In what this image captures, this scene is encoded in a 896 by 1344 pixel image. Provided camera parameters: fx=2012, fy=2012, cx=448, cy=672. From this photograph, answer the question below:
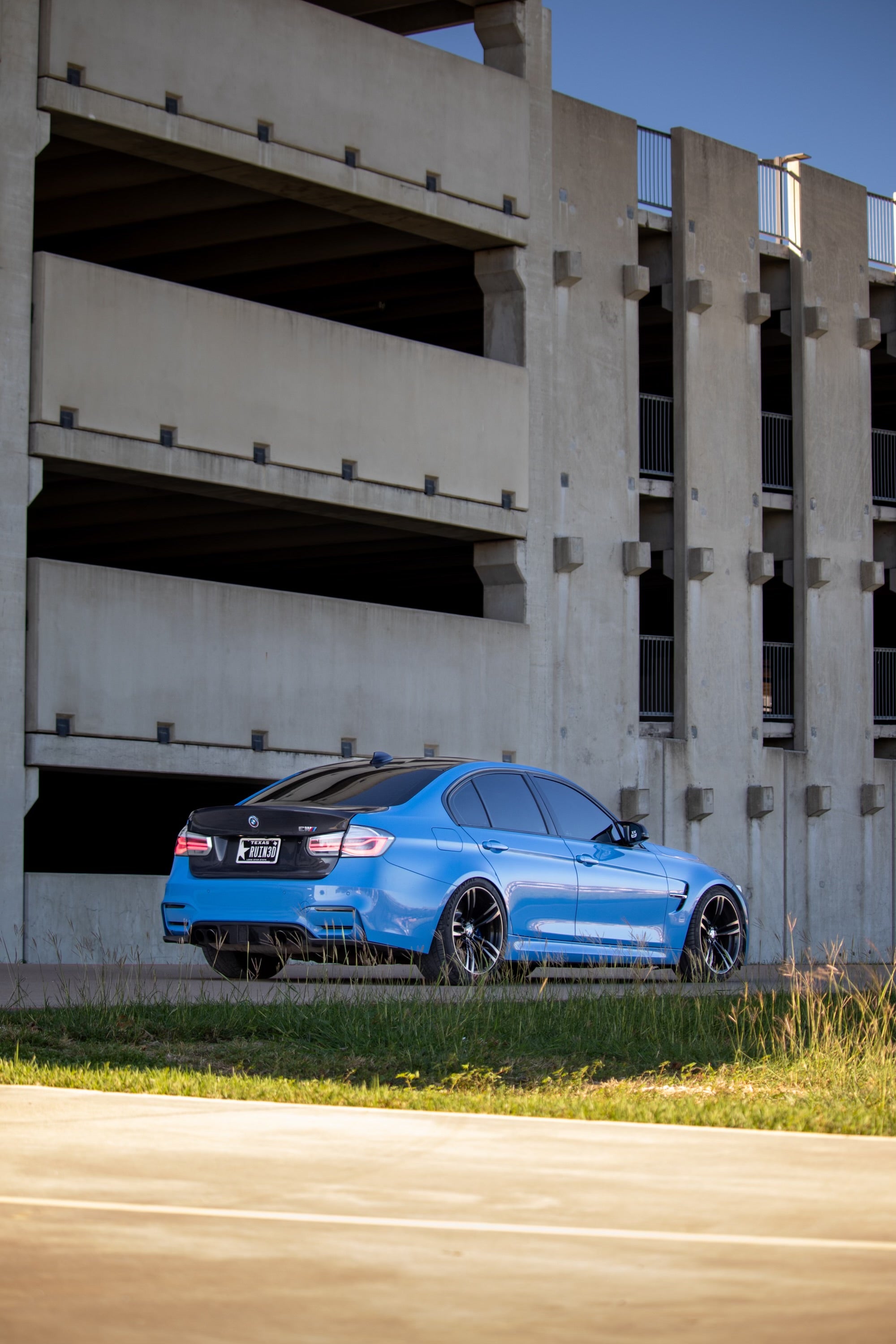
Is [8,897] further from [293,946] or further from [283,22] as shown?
[283,22]

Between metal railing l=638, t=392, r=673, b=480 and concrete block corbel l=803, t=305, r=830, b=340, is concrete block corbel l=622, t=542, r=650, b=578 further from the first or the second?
concrete block corbel l=803, t=305, r=830, b=340

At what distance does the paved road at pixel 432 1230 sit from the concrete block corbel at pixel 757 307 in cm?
2401

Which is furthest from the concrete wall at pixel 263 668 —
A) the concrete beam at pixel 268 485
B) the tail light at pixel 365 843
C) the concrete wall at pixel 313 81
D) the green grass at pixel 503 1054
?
the green grass at pixel 503 1054

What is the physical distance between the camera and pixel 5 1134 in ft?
23.3

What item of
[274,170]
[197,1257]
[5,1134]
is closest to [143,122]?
[274,170]

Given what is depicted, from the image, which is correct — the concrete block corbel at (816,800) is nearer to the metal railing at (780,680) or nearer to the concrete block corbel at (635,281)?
the metal railing at (780,680)

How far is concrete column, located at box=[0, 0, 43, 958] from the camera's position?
808 inches

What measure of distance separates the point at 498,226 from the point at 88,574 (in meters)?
8.09

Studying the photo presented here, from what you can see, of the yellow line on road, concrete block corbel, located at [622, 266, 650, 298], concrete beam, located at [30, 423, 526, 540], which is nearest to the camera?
the yellow line on road

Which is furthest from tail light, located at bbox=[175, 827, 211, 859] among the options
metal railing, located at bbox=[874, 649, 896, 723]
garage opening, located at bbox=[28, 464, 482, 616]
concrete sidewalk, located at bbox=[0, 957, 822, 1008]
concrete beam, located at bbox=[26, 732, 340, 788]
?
metal railing, located at bbox=[874, 649, 896, 723]

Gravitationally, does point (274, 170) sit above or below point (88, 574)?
above

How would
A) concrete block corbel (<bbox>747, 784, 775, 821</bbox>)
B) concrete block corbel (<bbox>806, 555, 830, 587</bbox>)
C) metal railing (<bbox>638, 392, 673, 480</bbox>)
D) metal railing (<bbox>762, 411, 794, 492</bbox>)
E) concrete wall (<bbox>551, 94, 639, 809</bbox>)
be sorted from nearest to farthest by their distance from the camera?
concrete wall (<bbox>551, 94, 639, 809</bbox>) < concrete block corbel (<bbox>747, 784, 775, 821</bbox>) < metal railing (<bbox>638, 392, 673, 480</bbox>) < concrete block corbel (<bbox>806, 555, 830, 587</bbox>) < metal railing (<bbox>762, 411, 794, 492</bbox>)

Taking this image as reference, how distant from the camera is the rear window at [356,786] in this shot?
1373 centimetres

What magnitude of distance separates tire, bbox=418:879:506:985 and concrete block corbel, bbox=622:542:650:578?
569 inches
